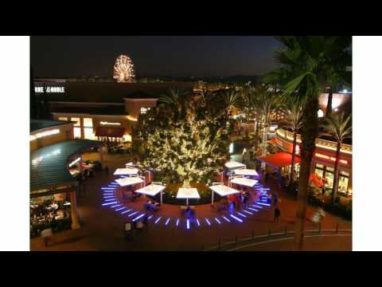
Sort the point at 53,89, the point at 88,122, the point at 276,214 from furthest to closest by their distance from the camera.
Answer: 1. the point at 53,89
2. the point at 88,122
3. the point at 276,214

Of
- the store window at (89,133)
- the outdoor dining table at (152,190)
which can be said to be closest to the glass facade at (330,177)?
the outdoor dining table at (152,190)

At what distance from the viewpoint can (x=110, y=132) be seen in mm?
45781

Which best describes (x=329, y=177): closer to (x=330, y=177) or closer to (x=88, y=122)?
(x=330, y=177)

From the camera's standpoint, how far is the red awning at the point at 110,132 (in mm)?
45469

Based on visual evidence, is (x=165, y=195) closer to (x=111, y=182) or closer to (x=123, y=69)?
(x=111, y=182)

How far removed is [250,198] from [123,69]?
38.1 metres

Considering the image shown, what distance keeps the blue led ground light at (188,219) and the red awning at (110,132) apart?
64.1 feet

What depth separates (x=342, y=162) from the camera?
86.7ft

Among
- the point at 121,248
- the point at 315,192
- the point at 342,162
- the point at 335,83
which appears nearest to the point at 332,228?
the point at 315,192

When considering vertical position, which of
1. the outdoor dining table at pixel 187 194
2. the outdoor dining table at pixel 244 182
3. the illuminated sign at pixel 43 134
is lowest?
the outdoor dining table at pixel 187 194

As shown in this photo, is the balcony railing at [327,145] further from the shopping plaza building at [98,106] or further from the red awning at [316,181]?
the shopping plaza building at [98,106]

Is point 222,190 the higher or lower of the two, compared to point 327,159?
lower

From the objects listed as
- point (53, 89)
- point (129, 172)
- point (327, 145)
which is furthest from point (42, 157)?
point (53, 89)

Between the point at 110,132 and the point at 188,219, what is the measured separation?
1053 inches
